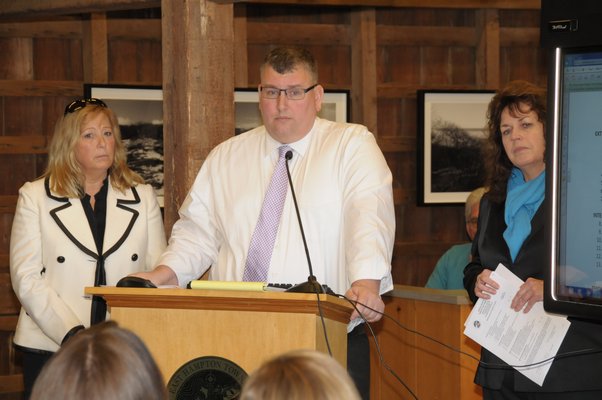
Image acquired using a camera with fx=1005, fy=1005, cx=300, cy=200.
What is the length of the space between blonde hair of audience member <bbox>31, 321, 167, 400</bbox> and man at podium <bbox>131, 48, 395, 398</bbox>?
1.54m

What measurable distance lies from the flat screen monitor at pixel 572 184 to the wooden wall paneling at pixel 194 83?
89.8 inches

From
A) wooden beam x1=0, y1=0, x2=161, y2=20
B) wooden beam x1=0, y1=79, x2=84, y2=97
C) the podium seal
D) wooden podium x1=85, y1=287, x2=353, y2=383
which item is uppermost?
wooden beam x1=0, y1=0, x2=161, y2=20

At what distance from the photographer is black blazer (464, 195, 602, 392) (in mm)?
2887

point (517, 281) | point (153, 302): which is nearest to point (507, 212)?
point (517, 281)

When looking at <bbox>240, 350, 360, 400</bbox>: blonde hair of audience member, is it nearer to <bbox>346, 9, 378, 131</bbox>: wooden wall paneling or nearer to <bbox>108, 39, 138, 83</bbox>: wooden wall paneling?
<bbox>108, 39, 138, 83</bbox>: wooden wall paneling

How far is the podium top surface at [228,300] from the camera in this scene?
260cm

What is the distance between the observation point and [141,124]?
269 inches

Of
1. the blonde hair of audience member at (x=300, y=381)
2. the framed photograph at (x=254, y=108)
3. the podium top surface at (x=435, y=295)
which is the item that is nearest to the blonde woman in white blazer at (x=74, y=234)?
the podium top surface at (x=435, y=295)

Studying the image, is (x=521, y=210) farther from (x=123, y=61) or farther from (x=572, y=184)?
(x=123, y=61)

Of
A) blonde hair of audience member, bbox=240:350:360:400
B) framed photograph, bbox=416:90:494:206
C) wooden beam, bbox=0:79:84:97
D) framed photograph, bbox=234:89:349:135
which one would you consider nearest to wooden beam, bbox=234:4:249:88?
framed photograph, bbox=234:89:349:135

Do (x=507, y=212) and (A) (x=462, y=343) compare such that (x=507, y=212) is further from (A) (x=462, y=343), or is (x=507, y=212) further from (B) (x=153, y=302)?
(A) (x=462, y=343)

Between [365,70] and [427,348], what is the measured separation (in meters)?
2.82

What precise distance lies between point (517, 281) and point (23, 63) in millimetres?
4558

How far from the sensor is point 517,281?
3.00 m
